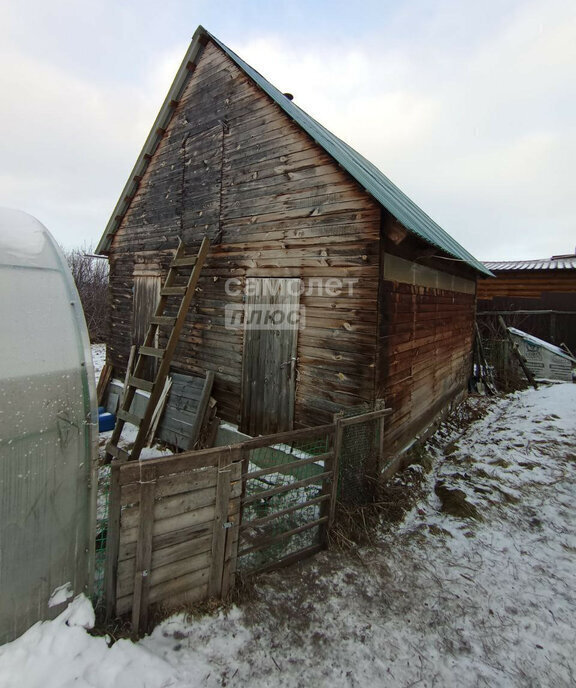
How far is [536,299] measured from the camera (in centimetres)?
1784

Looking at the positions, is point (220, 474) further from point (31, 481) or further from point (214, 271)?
point (214, 271)

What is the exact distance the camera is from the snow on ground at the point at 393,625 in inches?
95.5

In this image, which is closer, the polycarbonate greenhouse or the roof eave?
the polycarbonate greenhouse

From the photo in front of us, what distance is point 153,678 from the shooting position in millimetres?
2350

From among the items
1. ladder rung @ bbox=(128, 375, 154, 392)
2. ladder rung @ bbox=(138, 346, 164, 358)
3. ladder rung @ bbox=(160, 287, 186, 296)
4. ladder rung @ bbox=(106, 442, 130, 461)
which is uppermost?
ladder rung @ bbox=(160, 287, 186, 296)

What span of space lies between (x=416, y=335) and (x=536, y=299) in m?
15.0

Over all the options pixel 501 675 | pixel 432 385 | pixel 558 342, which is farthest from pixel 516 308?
pixel 501 675

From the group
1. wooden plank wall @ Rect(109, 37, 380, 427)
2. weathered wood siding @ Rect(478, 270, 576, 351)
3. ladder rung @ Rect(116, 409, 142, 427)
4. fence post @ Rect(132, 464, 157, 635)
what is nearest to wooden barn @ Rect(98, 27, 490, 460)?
wooden plank wall @ Rect(109, 37, 380, 427)

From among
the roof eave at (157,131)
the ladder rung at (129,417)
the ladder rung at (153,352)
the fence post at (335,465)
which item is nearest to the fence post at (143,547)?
the fence post at (335,465)

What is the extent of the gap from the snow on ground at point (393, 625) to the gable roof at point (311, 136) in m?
3.85

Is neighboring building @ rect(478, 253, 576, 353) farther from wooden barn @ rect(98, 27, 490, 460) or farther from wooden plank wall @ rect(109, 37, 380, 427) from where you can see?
wooden plank wall @ rect(109, 37, 380, 427)

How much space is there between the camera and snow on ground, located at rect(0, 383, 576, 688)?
243cm

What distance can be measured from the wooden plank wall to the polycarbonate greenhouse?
3.46m

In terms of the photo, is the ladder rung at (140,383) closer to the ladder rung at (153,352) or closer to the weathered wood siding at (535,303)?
the ladder rung at (153,352)
